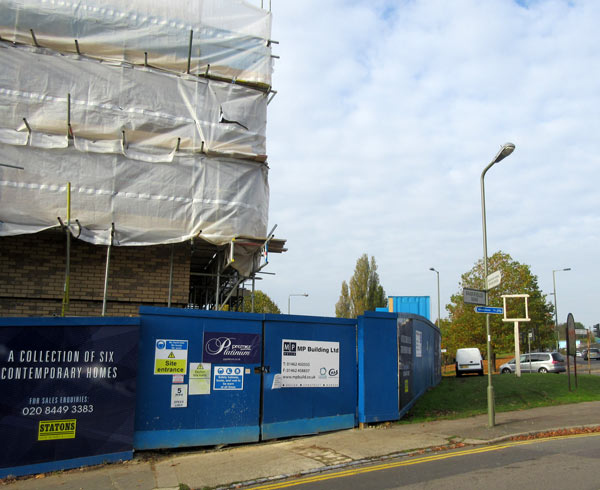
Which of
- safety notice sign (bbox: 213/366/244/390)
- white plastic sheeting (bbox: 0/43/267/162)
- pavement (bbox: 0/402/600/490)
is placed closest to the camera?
pavement (bbox: 0/402/600/490)

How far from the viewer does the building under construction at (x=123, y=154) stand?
1232 centimetres

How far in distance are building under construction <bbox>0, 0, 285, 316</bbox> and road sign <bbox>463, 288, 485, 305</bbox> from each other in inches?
200

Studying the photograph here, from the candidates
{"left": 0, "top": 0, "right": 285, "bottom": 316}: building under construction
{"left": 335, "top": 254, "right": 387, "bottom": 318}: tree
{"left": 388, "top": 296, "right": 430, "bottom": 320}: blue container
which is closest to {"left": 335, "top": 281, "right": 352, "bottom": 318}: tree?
Answer: {"left": 335, "top": 254, "right": 387, "bottom": 318}: tree

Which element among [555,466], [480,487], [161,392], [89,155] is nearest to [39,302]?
[89,155]

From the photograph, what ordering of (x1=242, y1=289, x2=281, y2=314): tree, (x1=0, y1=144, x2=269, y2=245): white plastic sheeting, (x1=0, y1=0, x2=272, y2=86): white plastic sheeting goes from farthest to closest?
(x1=242, y1=289, x2=281, y2=314): tree < (x1=0, y1=0, x2=272, y2=86): white plastic sheeting < (x1=0, y1=144, x2=269, y2=245): white plastic sheeting

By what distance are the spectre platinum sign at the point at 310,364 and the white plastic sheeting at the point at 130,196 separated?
3.91m

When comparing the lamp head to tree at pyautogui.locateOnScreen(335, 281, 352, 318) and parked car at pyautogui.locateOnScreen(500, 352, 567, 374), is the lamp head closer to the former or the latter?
parked car at pyautogui.locateOnScreen(500, 352, 567, 374)

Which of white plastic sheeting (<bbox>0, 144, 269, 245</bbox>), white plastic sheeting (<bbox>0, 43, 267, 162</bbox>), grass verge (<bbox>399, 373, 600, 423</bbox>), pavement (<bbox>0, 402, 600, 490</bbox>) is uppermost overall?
white plastic sheeting (<bbox>0, 43, 267, 162</bbox>)

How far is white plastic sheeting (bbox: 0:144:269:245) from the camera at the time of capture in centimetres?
1207

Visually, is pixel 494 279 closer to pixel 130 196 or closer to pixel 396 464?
pixel 396 464

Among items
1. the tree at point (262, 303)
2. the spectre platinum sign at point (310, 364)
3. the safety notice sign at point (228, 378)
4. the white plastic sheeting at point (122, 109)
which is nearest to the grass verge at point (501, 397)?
the spectre platinum sign at point (310, 364)

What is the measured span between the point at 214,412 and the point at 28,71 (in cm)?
947

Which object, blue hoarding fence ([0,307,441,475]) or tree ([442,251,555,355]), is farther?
tree ([442,251,555,355])

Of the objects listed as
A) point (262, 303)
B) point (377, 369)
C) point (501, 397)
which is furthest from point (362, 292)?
point (377, 369)
